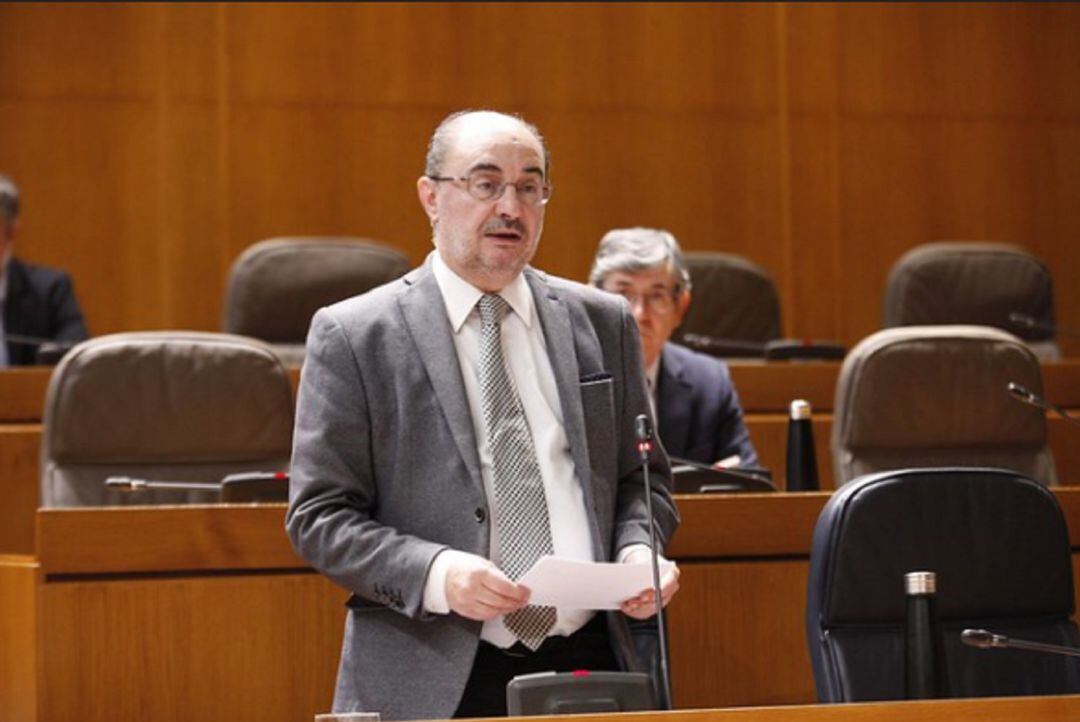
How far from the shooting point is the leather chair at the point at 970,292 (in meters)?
5.60

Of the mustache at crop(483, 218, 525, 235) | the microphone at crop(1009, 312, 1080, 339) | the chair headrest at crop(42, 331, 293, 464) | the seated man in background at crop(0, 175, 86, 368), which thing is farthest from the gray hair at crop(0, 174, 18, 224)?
the mustache at crop(483, 218, 525, 235)

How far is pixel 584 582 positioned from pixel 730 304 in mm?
3255

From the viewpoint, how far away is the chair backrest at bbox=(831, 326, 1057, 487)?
13.3ft

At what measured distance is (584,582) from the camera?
225 cm

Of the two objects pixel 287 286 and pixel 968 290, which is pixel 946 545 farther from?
pixel 968 290

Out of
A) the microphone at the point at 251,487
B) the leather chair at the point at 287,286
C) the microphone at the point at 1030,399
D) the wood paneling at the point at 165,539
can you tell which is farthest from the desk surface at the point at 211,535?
the leather chair at the point at 287,286

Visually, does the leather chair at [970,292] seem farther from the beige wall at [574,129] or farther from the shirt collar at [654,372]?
the shirt collar at [654,372]

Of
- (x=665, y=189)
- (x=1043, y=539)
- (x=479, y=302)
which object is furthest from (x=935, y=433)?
(x=665, y=189)

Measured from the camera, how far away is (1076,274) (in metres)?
6.97

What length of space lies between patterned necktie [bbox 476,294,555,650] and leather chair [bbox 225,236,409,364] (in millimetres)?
2710

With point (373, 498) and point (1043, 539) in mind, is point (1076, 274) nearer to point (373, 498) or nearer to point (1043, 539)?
point (1043, 539)

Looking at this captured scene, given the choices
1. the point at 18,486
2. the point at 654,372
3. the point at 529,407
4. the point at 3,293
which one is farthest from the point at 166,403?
the point at 529,407

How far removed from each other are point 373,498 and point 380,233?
13.5 ft

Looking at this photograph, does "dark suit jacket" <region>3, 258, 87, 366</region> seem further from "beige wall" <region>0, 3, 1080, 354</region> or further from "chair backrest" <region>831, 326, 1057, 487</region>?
"chair backrest" <region>831, 326, 1057, 487</region>
